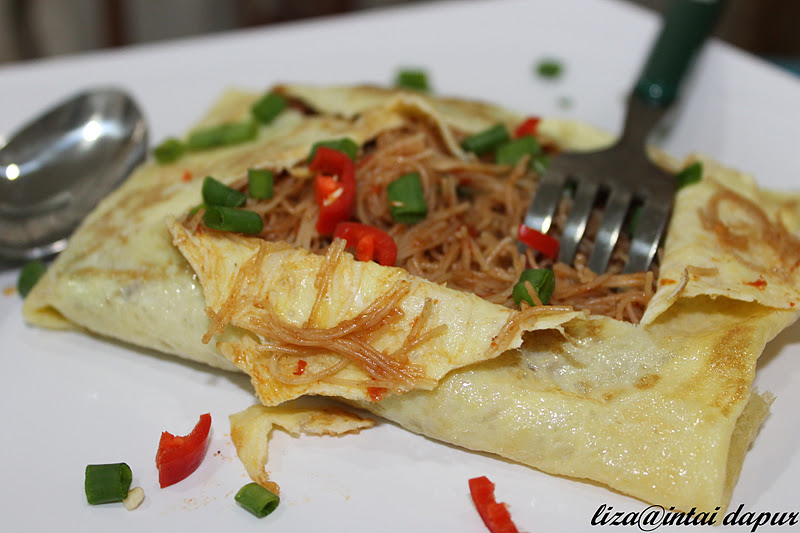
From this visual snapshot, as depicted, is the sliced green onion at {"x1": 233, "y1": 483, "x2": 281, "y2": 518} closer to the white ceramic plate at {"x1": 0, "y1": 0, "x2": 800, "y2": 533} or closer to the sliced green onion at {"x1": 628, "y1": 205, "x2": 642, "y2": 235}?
the white ceramic plate at {"x1": 0, "y1": 0, "x2": 800, "y2": 533}

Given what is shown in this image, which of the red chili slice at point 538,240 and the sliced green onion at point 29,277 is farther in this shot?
the sliced green onion at point 29,277

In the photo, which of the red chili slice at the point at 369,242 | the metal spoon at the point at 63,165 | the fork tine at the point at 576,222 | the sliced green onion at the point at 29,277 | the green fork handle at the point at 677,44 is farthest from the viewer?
the green fork handle at the point at 677,44

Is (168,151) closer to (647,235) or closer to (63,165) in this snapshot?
(63,165)

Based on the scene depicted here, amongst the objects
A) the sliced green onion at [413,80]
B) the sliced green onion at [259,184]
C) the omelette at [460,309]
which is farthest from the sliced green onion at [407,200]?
the sliced green onion at [413,80]

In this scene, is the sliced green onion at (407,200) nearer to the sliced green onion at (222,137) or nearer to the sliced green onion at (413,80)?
the sliced green onion at (222,137)

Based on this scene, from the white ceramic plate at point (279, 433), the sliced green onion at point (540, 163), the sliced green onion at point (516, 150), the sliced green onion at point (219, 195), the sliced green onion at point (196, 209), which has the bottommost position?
the white ceramic plate at point (279, 433)

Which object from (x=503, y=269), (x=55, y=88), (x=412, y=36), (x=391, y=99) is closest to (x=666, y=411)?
(x=503, y=269)

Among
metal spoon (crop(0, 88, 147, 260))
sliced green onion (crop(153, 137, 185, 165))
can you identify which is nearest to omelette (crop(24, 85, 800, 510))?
sliced green onion (crop(153, 137, 185, 165))
